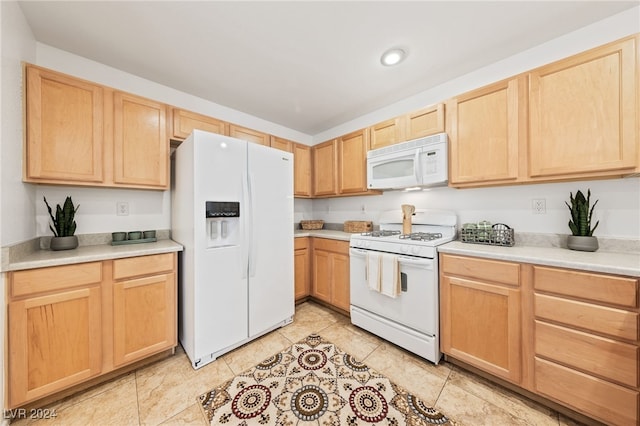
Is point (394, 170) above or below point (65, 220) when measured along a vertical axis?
above

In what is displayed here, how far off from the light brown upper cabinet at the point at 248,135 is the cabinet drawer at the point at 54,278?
69.9 inches

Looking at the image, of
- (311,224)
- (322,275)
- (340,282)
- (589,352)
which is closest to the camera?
(589,352)

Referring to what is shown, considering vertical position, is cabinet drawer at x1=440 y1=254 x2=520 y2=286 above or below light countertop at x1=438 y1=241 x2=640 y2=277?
below

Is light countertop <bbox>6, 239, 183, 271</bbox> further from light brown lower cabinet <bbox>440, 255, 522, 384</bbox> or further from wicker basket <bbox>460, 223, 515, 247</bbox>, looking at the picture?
wicker basket <bbox>460, 223, 515, 247</bbox>

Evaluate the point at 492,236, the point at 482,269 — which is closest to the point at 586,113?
the point at 492,236

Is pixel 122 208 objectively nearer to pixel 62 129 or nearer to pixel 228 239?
pixel 62 129

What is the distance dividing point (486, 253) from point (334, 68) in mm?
2031

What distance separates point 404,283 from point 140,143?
2674 millimetres

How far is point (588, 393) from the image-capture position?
4.07 feet

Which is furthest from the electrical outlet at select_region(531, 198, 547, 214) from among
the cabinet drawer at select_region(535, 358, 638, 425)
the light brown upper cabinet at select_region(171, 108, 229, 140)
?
the light brown upper cabinet at select_region(171, 108, 229, 140)

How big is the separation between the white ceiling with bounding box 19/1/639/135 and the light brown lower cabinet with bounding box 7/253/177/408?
1707mm

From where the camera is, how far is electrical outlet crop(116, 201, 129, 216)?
2113 millimetres

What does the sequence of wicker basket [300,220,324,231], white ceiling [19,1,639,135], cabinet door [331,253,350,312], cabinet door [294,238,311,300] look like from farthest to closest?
wicker basket [300,220,324,231], cabinet door [294,238,311,300], cabinet door [331,253,350,312], white ceiling [19,1,639,135]

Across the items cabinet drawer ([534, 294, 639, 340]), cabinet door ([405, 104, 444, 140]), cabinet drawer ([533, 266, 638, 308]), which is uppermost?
cabinet door ([405, 104, 444, 140])
